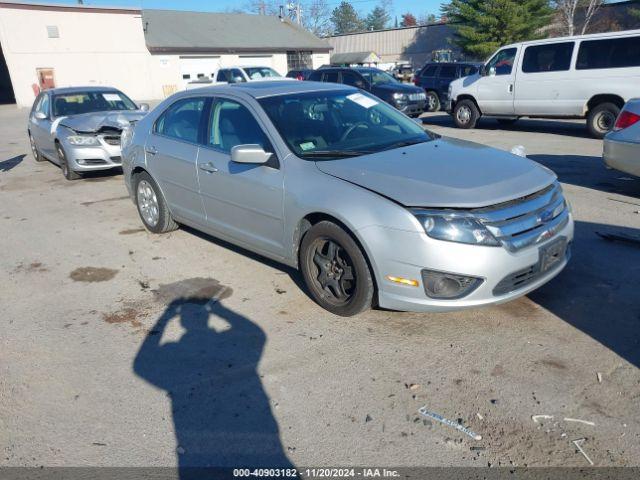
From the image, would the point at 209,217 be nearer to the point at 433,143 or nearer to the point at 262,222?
the point at 262,222

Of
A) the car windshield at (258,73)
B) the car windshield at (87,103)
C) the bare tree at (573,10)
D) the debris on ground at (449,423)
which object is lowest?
the debris on ground at (449,423)

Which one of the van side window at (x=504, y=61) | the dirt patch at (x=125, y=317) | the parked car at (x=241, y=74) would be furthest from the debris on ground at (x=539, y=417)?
the parked car at (x=241, y=74)

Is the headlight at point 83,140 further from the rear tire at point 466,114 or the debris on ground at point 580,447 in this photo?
the rear tire at point 466,114

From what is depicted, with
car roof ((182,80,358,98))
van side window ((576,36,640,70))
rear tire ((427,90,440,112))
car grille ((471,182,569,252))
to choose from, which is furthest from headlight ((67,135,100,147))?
rear tire ((427,90,440,112))

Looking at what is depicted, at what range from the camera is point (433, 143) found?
454 cm

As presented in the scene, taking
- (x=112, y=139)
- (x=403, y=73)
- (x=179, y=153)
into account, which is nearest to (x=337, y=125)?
(x=179, y=153)

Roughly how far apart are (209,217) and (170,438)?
2.60 metres

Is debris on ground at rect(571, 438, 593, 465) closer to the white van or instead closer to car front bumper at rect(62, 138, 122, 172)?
car front bumper at rect(62, 138, 122, 172)

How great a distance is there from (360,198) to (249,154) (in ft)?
3.43

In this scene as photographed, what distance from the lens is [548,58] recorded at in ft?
39.4

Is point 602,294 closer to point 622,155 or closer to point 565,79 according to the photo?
point 622,155

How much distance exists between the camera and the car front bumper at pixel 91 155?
29.6 ft

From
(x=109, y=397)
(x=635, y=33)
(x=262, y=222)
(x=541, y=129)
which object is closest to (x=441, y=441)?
(x=109, y=397)

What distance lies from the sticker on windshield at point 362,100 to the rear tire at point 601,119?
28.2 ft
